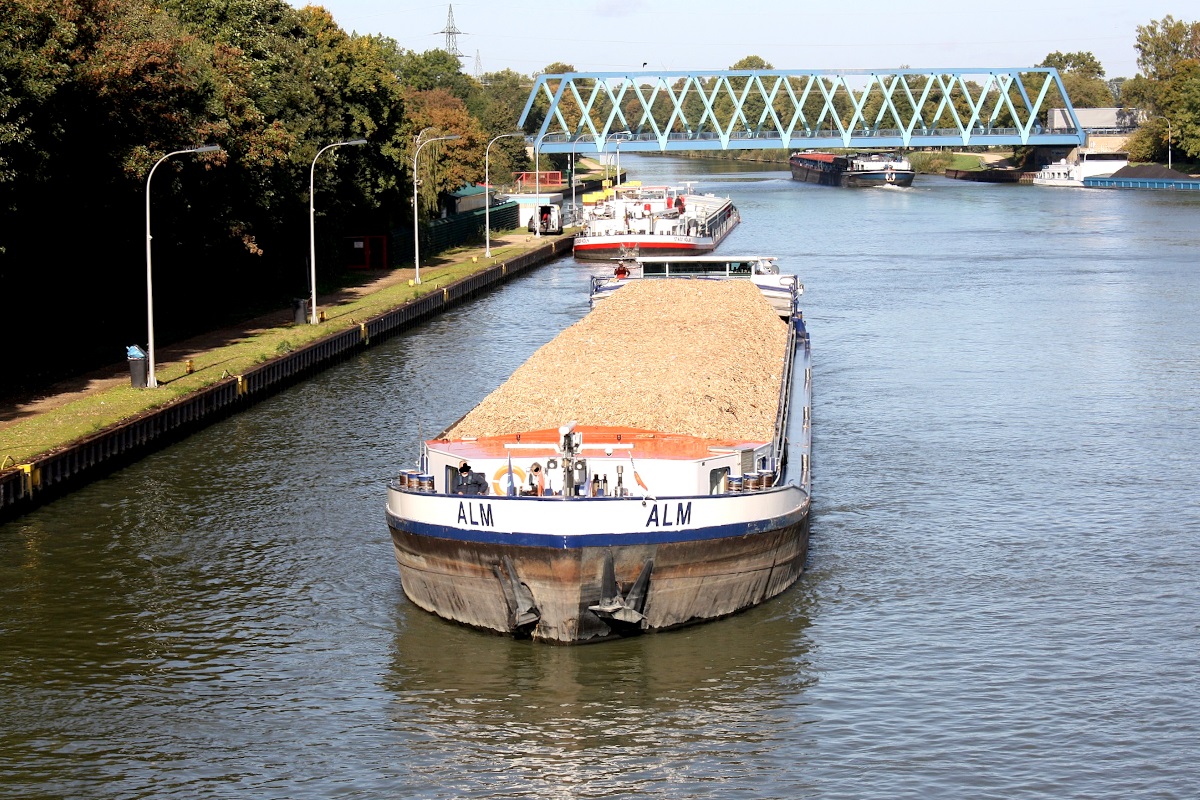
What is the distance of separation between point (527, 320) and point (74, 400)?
92.5 ft

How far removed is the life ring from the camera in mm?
25391

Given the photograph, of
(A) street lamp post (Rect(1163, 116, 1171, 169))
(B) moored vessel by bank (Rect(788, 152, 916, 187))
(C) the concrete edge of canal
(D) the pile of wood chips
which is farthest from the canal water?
(A) street lamp post (Rect(1163, 116, 1171, 169))

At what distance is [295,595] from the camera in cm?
2766

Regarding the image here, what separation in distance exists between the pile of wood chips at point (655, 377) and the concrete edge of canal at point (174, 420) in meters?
10.1

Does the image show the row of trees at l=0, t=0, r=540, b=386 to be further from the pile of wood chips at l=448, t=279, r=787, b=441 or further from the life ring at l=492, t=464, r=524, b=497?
the life ring at l=492, t=464, r=524, b=497

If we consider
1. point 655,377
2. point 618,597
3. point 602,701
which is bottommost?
point 602,701

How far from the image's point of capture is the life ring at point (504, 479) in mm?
25391

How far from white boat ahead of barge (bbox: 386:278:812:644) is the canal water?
2.35 feet

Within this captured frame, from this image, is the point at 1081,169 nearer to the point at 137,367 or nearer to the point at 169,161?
the point at 169,161

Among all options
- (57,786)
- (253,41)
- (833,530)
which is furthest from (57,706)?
(253,41)

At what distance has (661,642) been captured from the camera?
2425 cm

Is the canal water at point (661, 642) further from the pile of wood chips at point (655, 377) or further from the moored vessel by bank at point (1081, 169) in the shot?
the moored vessel by bank at point (1081, 169)

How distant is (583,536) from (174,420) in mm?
21190

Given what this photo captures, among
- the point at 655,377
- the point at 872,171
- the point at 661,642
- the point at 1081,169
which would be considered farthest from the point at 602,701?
the point at 1081,169
